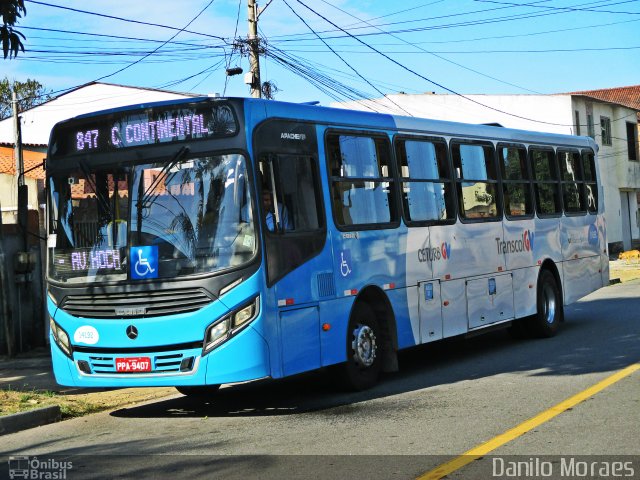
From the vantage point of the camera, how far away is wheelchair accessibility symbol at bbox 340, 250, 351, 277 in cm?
1024

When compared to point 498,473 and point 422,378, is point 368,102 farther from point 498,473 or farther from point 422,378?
point 498,473

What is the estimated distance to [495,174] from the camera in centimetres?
1409

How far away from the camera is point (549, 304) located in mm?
15508

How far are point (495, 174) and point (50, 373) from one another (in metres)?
7.05

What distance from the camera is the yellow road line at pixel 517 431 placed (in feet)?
21.4

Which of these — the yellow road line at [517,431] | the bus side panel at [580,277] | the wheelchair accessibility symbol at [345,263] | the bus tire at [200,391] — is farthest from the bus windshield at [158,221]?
the bus side panel at [580,277]

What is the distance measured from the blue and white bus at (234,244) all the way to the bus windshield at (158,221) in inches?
0.5

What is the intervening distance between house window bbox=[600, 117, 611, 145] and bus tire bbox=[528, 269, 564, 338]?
31.6 metres

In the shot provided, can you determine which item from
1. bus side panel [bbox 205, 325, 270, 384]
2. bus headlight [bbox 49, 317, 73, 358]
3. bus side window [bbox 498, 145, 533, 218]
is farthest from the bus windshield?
bus side window [bbox 498, 145, 533, 218]

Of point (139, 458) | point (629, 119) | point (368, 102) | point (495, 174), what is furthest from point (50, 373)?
point (629, 119)

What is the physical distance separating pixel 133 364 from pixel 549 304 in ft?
28.0

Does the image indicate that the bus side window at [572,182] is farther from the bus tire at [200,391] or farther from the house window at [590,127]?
the house window at [590,127]

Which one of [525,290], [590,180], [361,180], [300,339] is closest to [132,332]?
[300,339]

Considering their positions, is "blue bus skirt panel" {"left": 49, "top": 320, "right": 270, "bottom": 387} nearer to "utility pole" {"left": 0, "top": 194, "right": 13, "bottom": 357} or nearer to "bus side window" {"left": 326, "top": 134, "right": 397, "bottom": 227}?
"bus side window" {"left": 326, "top": 134, "right": 397, "bottom": 227}
